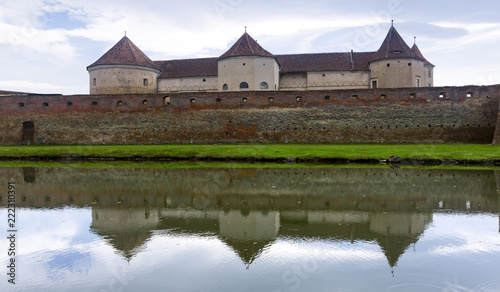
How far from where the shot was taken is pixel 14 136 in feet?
108

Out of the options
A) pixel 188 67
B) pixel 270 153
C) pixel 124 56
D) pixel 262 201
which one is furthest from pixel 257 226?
pixel 188 67

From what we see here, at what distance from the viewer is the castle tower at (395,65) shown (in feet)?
110

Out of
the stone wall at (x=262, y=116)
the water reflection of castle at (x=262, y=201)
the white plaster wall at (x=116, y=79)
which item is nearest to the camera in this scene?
the water reflection of castle at (x=262, y=201)

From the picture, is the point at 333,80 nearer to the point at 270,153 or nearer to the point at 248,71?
the point at 248,71

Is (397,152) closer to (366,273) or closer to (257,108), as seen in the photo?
(257,108)

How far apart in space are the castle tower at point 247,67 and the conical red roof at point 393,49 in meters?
9.43

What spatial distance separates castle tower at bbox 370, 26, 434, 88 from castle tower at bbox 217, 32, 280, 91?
29.8ft

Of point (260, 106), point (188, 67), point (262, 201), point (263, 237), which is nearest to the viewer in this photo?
point (263, 237)

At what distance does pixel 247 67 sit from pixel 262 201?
2373 centimetres

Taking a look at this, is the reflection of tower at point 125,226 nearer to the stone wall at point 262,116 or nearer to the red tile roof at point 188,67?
the stone wall at point 262,116

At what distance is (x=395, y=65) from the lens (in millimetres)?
33750

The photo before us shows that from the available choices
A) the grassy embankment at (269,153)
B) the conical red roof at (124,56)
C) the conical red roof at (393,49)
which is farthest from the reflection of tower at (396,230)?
the conical red roof at (124,56)

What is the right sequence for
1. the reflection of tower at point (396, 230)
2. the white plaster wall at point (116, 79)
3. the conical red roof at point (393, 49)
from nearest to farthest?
the reflection of tower at point (396, 230) → the conical red roof at point (393, 49) → the white plaster wall at point (116, 79)

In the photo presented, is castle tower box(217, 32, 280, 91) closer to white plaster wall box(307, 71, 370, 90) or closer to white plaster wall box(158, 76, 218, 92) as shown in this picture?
white plaster wall box(158, 76, 218, 92)
